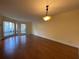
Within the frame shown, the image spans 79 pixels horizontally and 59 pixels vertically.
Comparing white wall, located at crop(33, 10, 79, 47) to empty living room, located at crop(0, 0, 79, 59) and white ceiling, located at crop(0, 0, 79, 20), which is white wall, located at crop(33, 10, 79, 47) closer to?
empty living room, located at crop(0, 0, 79, 59)

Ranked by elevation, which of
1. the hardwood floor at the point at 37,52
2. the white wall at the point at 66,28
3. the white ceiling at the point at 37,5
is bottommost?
the hardwood floor at the point at 37,52

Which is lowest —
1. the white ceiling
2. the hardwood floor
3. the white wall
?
the hardwood floor

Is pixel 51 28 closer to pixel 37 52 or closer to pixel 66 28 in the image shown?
pixel 66 28

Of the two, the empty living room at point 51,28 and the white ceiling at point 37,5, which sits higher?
the white ceiling at point 37,5

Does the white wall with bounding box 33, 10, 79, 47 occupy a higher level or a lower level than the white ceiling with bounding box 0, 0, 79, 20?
lower

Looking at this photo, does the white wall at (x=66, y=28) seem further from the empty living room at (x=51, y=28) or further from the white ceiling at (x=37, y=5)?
the white ceiling at (x=37, y=5)

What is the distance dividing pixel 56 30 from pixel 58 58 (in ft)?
13.1

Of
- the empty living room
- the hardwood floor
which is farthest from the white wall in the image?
the hardwood floor

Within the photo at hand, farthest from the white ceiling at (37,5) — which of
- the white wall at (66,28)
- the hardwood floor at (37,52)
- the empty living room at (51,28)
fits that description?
the hardwood floor at (37,52)

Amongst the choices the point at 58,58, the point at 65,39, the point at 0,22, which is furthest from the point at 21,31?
the point at 58,58

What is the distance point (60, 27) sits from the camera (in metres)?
6.68

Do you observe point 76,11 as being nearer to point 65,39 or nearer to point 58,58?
point 65,39

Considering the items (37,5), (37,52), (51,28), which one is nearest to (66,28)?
(51,28)

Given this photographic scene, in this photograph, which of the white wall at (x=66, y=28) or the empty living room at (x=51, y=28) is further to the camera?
the white wall at (x=66, y=28)
